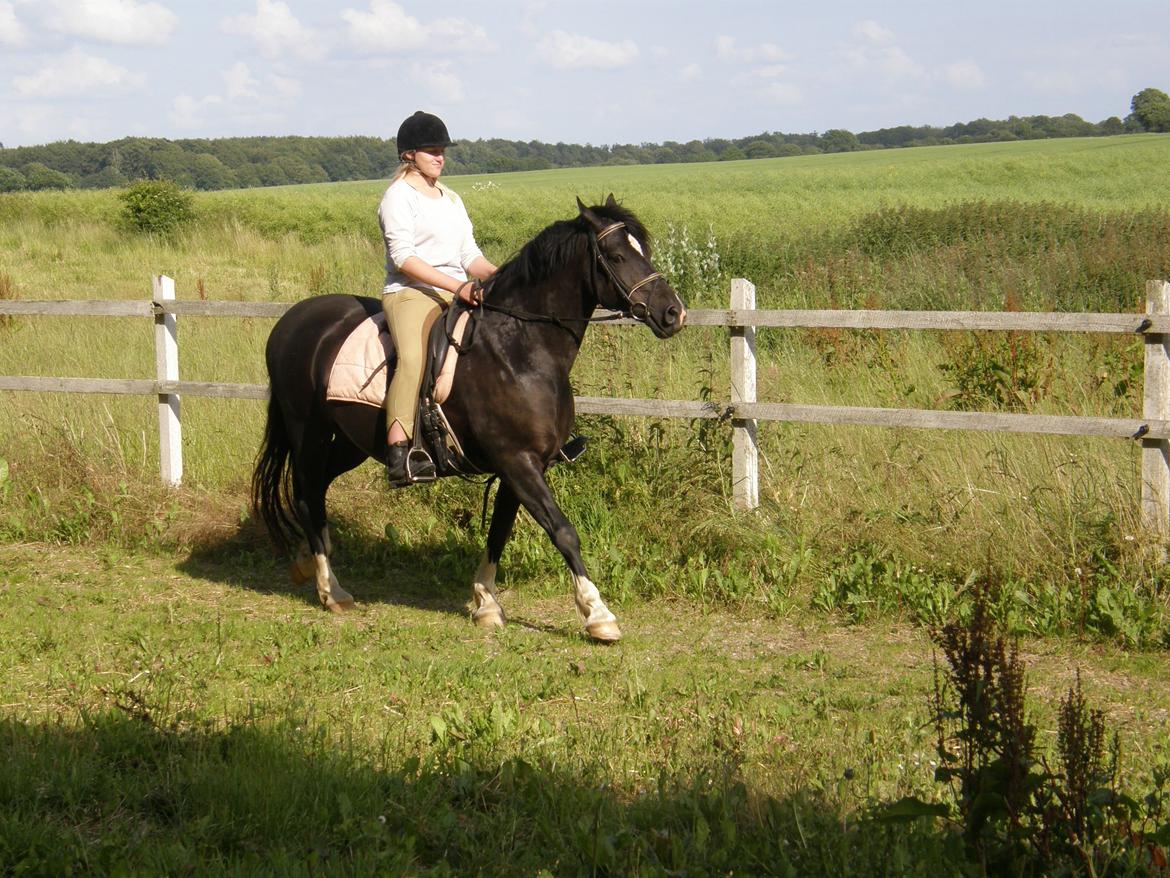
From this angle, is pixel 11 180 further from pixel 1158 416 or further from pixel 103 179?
pixel 1158 416

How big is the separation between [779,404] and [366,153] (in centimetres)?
8946

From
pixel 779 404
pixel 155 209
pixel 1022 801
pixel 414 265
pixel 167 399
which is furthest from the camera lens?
pixel 155 209

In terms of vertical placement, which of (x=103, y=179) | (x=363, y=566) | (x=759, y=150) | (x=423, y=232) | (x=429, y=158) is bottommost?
(x=363, y=566)

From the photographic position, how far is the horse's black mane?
22.1 feet

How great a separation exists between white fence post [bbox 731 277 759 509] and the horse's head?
4.87 feet

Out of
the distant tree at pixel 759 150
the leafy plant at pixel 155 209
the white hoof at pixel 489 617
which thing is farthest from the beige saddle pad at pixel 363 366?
the distant tree at pixel 759 150

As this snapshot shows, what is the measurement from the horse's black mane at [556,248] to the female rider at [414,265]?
0.82 feet

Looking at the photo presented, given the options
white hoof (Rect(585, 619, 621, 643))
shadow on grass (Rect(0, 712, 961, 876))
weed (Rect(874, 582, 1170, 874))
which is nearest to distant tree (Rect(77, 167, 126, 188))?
white hoof (Rect(585, 619, 621, 643))

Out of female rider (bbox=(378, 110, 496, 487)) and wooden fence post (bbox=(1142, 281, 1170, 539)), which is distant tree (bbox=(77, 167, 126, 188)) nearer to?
female rider (bbox=(378, 110, 496, 487))

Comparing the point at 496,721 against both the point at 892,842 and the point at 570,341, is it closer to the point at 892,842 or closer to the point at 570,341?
the point at 892,842

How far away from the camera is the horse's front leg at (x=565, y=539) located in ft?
22.3

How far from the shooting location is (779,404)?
777cm

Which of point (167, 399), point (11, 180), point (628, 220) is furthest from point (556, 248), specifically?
point (11, 180)

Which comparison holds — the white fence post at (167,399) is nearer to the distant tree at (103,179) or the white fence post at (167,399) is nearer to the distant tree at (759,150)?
the distant tree at (103,179)
